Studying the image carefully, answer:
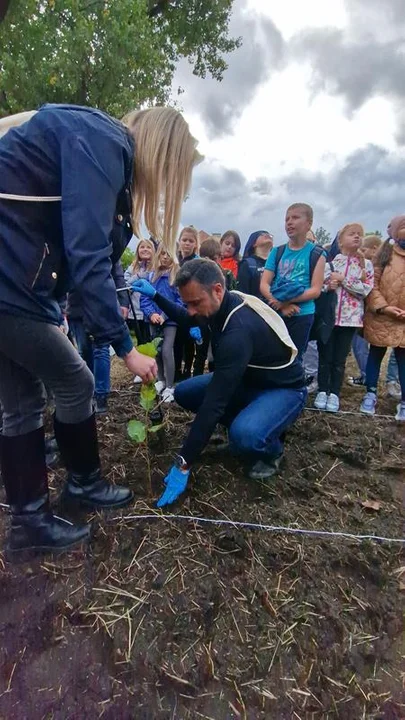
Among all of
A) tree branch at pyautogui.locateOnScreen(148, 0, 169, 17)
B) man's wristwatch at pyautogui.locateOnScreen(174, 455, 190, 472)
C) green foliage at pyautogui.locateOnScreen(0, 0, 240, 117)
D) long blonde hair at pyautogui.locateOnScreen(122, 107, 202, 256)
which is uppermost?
tree branch at pyautogui.locateOnScreen(148, 0, 169, 17)

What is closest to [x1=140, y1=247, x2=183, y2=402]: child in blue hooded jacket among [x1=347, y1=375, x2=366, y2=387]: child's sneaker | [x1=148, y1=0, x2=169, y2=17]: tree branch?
[x1=347, y1=375, x2=366, y2=387]: child's sneaker

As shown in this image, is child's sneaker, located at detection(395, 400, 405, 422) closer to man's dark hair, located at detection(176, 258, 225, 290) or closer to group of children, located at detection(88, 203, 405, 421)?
group of children, located at detection(88, 203, 405, 421)

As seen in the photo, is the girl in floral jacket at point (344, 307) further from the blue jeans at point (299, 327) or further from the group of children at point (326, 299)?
the blue jeans at point (299, 327)

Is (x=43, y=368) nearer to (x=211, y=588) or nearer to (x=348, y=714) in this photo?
(x=211, y=588)

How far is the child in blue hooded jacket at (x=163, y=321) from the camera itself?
4273 millimetres

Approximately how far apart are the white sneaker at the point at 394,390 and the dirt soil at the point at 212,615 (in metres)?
2.27

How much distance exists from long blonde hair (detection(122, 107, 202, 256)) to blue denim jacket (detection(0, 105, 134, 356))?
0.11m

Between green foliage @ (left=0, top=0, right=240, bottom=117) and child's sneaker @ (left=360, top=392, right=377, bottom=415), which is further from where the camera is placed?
green foliage @ (left=0, top=0, right=240, bottom=117)

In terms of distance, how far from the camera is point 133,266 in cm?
501

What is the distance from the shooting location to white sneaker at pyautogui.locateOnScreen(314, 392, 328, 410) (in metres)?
3.98

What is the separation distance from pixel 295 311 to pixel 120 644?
294 centimetres

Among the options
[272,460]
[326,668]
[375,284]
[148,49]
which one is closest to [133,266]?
[375,284]

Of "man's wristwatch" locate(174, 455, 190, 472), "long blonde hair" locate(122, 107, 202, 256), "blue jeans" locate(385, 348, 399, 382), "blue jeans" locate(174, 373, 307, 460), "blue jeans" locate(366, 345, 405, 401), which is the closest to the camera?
"long blonde hair" locate(122, 107, 202, 256)

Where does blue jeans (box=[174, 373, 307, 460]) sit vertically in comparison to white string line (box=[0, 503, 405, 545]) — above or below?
above
